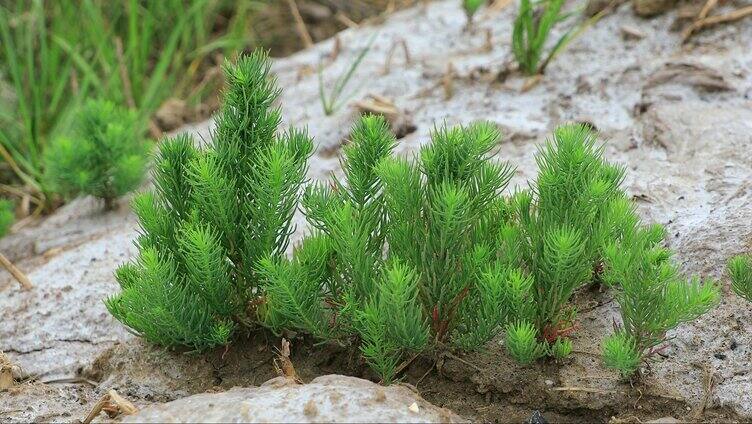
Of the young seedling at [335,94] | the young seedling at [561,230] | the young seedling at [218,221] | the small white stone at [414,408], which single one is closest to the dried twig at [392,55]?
the young seedling at [335,94]

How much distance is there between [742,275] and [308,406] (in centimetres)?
114

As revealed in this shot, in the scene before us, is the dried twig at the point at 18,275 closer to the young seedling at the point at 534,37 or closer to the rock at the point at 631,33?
the young seedling at the point at 534,37

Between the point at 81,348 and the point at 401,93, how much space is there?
182cm

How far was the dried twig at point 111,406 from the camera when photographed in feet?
7.52

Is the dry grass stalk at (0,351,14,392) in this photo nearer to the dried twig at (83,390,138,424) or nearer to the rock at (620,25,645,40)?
the dried twig at (83,390,138,424)

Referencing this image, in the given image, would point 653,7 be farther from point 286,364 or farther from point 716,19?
point 286,364

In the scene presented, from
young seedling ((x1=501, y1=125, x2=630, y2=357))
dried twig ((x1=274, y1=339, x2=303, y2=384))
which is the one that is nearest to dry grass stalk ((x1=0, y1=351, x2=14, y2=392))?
dried twig ((x1=274, y1=339, x2=303, y2=384))

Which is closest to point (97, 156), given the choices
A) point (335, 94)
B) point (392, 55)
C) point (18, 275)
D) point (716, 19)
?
point (18, 275)

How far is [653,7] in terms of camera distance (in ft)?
13.6

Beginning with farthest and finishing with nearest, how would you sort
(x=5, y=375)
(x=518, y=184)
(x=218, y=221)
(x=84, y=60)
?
(x=84, y=60), (x=518, y=184), (x=5, y=375), (x=218, y=221)

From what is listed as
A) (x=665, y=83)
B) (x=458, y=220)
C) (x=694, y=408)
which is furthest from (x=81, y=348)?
(x=665, y=83)

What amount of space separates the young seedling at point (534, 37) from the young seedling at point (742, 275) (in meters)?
1.63

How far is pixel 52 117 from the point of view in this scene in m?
4.48

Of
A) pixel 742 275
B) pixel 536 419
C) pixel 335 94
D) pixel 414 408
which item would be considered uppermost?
pixel 335 94
